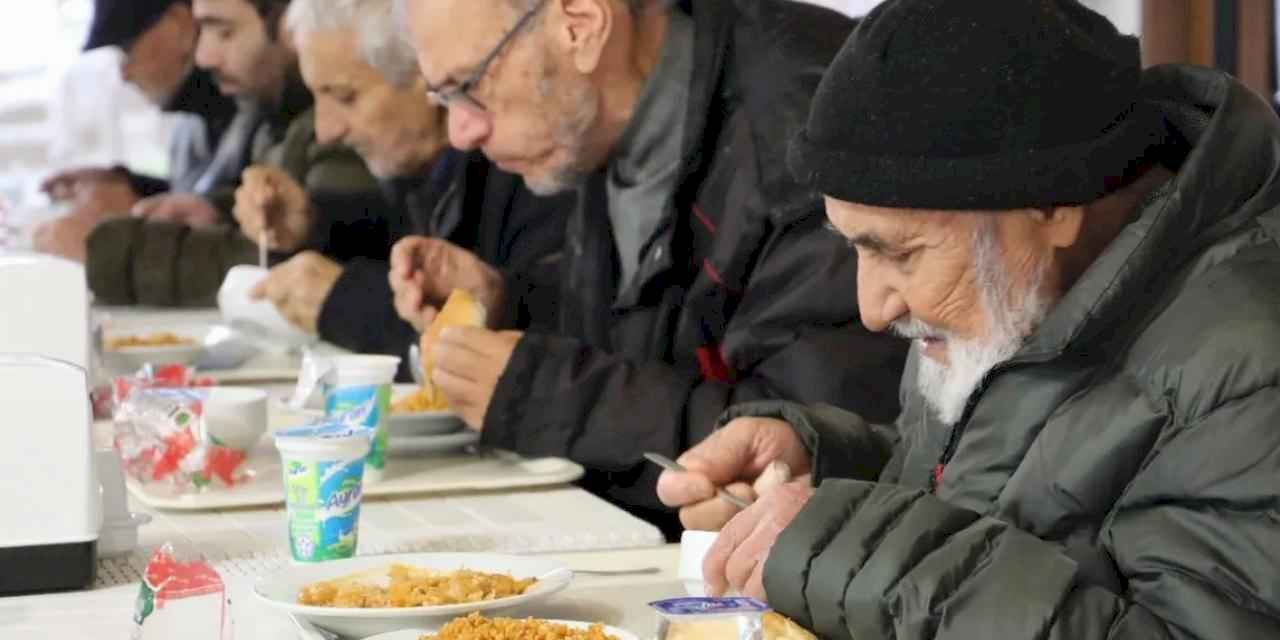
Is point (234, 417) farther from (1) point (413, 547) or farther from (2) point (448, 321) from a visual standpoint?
(2) point (448, 321)

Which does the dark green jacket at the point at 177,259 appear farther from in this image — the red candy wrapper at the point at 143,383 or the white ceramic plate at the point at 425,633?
the white ceramic plate at the point at 425,633

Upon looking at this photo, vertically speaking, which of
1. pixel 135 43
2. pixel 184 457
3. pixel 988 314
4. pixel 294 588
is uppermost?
pixel 988 314

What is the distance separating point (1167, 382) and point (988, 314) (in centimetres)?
21

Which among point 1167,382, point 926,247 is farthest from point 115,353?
point 1167,382

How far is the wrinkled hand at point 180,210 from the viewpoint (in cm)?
536

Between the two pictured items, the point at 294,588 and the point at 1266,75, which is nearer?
the point at 294,588

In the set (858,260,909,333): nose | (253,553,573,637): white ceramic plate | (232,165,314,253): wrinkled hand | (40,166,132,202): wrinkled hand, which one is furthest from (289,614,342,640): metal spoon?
(40,166,132,202): wrinkled hand

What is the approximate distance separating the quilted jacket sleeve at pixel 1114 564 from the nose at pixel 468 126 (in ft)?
4.68

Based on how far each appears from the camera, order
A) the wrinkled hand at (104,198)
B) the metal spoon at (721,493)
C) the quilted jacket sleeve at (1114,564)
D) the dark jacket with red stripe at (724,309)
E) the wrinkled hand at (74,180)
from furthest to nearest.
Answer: the wrinkled hand at (74,180) < the wrinkled hand at (104,198) < the dark jacket with red stripe at (724,309) < the metal spoon at (721,493) < the quilted jacket sleeve at (1114,564)

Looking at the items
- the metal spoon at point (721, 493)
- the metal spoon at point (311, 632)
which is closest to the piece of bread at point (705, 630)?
the metal spoon at point (311, 632)

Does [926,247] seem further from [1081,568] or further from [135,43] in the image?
[135,43]

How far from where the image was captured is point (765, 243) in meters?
2.44

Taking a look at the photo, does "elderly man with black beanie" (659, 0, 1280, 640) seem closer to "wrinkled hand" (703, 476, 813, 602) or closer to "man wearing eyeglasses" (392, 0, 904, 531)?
"wrinkled hand" (703, 476, 813, 602)

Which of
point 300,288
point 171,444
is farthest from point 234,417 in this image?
point 300,288
